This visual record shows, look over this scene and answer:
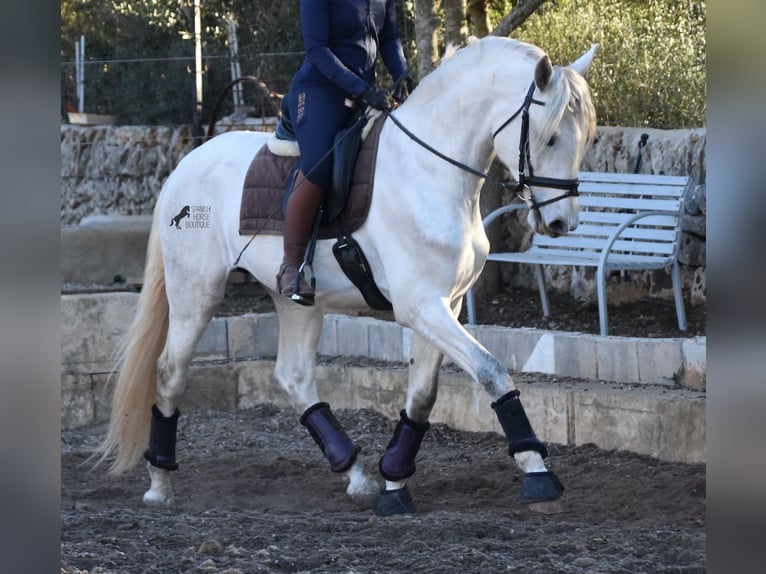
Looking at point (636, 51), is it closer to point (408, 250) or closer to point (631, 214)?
point (631, 214)

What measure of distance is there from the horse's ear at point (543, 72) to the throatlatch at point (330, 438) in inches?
75.1

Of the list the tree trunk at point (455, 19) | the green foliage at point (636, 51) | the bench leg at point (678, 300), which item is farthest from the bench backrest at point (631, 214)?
the green foliage at point (636, 51)

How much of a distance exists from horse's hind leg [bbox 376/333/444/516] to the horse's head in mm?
923

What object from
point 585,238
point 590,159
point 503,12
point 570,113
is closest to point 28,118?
point 570,113

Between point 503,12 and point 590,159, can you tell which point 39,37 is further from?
point 503,12

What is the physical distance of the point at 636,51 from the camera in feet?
34.4

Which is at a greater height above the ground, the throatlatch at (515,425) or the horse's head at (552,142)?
the horse's head at (552,142)

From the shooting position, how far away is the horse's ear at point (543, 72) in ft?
14.8

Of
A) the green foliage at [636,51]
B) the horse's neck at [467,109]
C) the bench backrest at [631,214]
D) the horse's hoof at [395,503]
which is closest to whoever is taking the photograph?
the horse's neck at [467,109]

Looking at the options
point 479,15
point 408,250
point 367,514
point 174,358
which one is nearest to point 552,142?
point 408,250

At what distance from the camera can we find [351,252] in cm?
515

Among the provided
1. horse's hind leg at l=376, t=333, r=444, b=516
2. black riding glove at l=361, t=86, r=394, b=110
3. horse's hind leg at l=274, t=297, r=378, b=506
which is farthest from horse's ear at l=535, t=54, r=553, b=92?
horse's hind leg at l=274, t=297, r=378, b=506

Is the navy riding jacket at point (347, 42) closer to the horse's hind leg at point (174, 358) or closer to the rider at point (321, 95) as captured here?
the rider at point (321, 95)

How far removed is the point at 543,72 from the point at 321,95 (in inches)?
44.2
